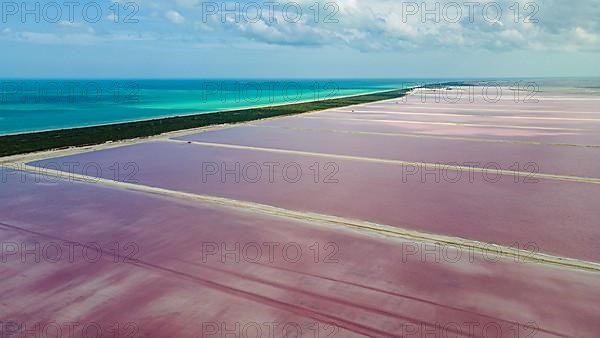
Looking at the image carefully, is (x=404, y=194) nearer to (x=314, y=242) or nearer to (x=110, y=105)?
(x=314, y=242)

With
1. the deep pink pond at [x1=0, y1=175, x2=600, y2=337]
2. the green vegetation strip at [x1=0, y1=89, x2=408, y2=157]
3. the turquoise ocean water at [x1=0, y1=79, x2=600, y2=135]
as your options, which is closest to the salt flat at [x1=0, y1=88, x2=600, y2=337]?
the deep pink pond at [x1=0, y1=175, x2=600, y2=337]

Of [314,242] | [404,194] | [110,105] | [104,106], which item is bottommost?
[314,242]

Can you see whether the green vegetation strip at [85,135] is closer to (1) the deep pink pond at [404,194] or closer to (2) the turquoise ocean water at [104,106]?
(1) the deep pink pond at [404,194]

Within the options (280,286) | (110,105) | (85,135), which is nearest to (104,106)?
(110,105)

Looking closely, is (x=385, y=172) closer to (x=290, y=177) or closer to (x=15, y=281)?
(x=290, y=177)

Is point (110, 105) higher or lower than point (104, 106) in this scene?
higher

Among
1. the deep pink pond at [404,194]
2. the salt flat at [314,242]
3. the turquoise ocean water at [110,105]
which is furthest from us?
the turquoise ocean water at [110,105]

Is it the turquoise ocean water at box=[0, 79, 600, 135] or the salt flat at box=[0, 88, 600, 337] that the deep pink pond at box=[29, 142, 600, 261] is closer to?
the salt flat at box=[0, 88, 600, 337]

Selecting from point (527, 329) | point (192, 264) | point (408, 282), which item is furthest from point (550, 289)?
point (192, 264)

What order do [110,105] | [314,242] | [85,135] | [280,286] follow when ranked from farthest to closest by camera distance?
[110,105], [85,135], [314,242], [280,286]

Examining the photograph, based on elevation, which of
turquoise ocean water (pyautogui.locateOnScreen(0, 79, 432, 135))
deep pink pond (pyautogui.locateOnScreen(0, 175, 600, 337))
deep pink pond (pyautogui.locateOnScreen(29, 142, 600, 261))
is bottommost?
deep pink pond (pyautogui.locateOnScreen(0, 175, 600, 337))

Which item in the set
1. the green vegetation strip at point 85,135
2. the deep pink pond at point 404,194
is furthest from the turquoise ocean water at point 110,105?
the deep pink pond at point 404,194
